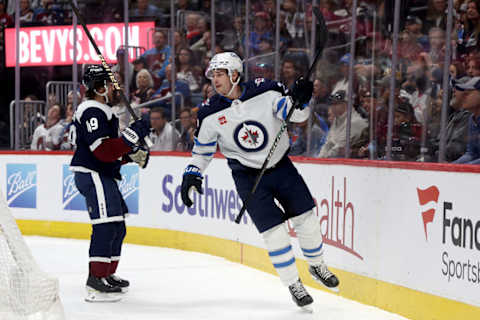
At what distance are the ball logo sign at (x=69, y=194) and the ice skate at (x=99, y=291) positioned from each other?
3.42 m

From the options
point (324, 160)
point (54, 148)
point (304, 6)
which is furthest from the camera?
point (54, 148)

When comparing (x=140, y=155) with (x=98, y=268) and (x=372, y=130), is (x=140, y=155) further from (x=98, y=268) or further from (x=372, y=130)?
(x=372, y=130)

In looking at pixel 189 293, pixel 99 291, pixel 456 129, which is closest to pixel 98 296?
pixel 99 291

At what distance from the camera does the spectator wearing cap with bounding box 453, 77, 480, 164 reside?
4316 mm

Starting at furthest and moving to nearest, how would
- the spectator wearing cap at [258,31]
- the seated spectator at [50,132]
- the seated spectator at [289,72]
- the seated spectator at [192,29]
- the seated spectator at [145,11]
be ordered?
the seated spectator at [145,11] → the seated spectator at [50,132] → the seated spectator at [192,29] → the spectator wearing cap at [258,31] → the seated spectator at [289,72]

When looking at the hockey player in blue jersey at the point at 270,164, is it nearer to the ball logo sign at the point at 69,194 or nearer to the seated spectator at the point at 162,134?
the seated spectator at the point at 162,134

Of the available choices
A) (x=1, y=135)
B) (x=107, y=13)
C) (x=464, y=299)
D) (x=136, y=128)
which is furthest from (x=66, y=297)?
(x=107, y=13)

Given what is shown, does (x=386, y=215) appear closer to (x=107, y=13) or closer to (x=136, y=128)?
(x=136, y=128)

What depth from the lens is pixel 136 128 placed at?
4645 mm

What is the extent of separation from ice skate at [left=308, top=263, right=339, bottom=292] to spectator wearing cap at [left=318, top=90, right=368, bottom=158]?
136 centimetres

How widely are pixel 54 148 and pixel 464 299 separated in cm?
607

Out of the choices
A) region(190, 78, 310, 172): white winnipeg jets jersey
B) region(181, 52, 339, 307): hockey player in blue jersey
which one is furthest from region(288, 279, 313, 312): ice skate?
region(190, 78, 310, 172): white winnipeg jets jersey

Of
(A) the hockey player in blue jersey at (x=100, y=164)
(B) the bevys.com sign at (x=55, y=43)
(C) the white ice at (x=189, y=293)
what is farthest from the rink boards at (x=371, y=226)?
(B) the bevys.com sign at (x=55, y=43)

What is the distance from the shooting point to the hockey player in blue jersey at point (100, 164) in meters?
4.65
